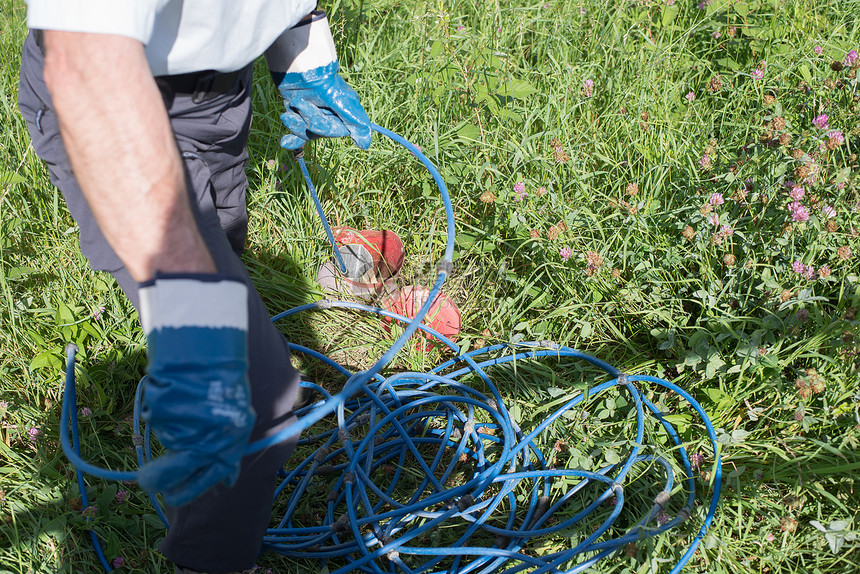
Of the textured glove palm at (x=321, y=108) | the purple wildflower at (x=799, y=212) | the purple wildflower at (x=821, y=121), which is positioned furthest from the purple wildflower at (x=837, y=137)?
the textured glove palm at (x=321, y=108)

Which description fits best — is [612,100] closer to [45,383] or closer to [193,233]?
[193,233]

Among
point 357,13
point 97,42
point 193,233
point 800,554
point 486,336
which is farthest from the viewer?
point 357,13

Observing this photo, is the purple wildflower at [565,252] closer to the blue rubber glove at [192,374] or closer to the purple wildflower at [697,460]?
the purple wildflower at [697,460]

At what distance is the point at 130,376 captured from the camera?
8.32 feet

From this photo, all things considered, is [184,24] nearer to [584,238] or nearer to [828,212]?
[584,238]

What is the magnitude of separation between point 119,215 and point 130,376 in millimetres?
1544

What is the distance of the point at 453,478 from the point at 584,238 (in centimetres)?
104

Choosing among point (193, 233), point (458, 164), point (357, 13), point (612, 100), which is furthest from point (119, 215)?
point (357, 13)

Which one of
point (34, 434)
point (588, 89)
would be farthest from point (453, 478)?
point (588, 89)

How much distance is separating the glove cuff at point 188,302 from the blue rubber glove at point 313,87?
1.27m

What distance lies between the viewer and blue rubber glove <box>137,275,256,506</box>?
1.18 metres

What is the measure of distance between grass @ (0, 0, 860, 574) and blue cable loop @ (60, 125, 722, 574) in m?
0.08

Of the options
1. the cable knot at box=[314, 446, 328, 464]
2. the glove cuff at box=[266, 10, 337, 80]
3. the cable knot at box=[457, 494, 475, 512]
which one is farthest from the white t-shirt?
the cable knot at box=[457, 494, 475, 512]

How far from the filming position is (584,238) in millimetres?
2527
